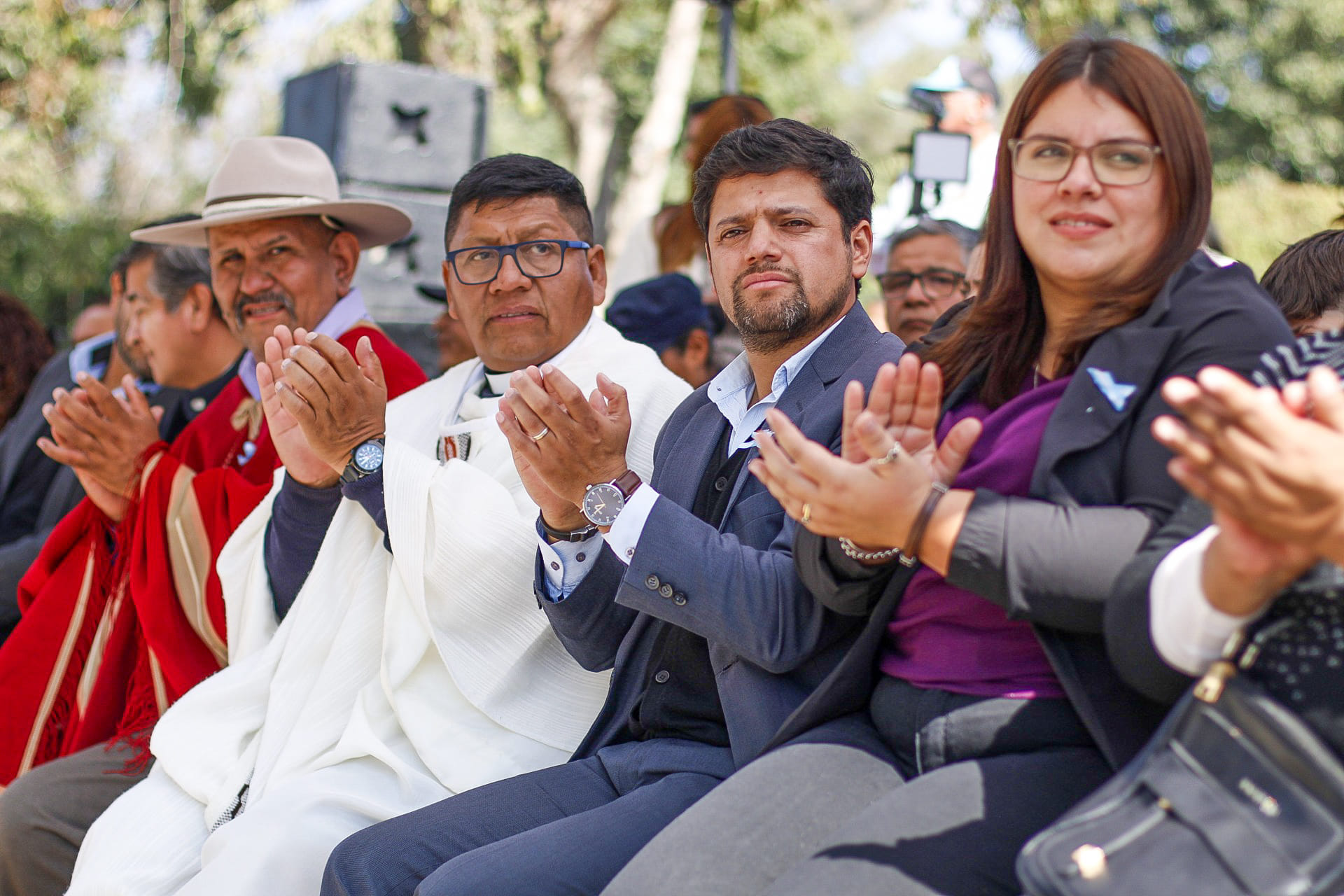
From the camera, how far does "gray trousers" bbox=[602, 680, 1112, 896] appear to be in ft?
5.99

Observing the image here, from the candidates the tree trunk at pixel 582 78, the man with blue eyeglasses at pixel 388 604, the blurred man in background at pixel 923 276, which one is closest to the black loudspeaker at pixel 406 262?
the blurred man in background at pixel 923 276

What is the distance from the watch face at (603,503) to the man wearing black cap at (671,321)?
7.71 ft

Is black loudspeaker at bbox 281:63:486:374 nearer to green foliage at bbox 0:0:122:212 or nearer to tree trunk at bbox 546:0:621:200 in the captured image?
tree trunk at bbox 546:0:621:200

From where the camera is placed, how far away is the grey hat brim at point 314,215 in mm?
4094

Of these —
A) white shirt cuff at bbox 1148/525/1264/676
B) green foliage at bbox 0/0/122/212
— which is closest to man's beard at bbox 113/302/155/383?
white shirt cuff at bbox 1148/525/1264/676

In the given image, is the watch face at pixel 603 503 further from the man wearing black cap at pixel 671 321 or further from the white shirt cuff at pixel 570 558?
the man wearing black cap at pixel 671 321

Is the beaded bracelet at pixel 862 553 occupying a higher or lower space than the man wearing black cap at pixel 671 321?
lower

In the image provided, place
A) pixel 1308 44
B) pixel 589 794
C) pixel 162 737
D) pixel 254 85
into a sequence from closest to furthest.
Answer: pixel 589 794
pixel 162 737
pixel 254 85
pixel 1308 44

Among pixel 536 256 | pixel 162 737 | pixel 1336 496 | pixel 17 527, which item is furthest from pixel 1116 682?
pixel 17 527

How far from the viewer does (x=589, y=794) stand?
8.80 ft

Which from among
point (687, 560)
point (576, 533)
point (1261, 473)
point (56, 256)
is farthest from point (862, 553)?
point (56, 256)

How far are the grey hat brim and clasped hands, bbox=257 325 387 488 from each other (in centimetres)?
98

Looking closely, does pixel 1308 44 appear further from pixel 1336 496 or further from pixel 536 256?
pixel 1336 496

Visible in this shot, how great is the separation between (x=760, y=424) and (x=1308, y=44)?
20.9 m
